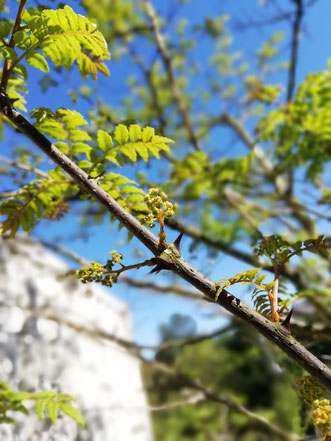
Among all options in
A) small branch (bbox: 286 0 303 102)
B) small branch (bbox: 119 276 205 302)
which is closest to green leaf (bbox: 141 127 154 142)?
small branch (bbox: 119 276 205 302)

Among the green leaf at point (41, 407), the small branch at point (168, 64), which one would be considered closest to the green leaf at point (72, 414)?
the green leaf at point (41, 407)

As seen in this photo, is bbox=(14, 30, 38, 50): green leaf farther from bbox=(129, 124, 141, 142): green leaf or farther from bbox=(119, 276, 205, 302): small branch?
bbox=(119, 276, 205, 302): small branch

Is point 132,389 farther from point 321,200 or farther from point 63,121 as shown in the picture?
point 63,121

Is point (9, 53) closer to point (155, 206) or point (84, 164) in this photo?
point (84, 164)

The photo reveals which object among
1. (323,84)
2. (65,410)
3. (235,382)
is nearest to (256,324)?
(65,410)

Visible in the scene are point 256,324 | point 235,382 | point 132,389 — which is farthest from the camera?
point 235,382
